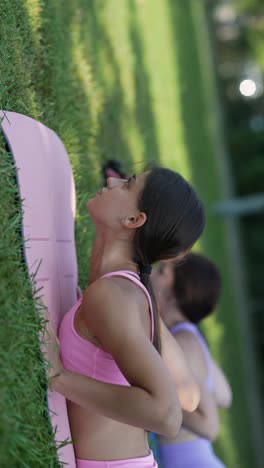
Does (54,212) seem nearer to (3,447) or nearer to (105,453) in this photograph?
(105,453)

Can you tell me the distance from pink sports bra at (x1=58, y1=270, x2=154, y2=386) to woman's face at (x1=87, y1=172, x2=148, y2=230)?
16 centimetres

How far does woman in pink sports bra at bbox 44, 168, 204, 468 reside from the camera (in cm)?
214

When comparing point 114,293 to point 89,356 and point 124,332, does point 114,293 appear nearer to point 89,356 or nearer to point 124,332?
point 124,332

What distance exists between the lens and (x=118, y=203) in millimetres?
2412

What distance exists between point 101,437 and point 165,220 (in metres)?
0.62

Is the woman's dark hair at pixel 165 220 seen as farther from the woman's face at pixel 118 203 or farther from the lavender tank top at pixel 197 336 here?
the lavender tank top at pixel 197 336

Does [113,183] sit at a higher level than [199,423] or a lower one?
higher

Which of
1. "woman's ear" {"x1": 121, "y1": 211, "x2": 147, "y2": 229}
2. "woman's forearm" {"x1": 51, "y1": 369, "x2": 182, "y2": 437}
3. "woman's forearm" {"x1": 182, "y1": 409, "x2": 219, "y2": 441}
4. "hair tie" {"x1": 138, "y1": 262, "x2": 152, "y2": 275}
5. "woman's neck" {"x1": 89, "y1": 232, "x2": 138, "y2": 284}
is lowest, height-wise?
"woman's forearm" {"x1": 182, "y1": 409, "x2": 219, "y2": 441}

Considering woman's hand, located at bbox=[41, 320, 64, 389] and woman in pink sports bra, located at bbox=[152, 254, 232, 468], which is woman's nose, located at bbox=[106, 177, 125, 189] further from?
woman in pink sports bra, located at bbox=[152, 254, 232, 468]

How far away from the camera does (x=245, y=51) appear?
13625 mm

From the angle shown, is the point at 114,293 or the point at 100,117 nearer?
the point at 114,293

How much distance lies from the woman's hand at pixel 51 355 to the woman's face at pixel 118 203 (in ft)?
1.08

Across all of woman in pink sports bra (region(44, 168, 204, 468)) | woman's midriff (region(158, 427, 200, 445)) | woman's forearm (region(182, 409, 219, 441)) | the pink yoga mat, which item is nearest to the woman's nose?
woman in pink sports bra (region(44, 168, 204, 468))

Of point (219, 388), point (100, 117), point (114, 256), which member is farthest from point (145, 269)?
point (100, 117)
